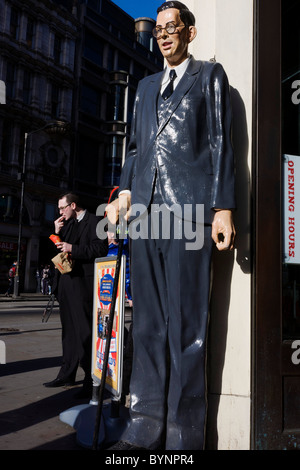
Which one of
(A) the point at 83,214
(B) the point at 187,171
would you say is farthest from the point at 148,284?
(A) the point at 83,214

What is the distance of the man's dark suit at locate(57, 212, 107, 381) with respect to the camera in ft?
14.2

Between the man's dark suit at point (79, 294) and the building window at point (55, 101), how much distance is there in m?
28.4

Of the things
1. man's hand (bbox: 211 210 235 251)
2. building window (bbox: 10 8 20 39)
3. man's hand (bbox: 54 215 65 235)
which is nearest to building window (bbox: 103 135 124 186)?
building window (bbox: 10 8 20 39)

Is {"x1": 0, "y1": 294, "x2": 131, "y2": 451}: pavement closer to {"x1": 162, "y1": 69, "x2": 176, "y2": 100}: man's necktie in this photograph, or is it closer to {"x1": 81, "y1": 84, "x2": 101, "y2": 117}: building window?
{"x1": 162, "y1": 69, "x2": 176, "y2": 100}: man's necktie

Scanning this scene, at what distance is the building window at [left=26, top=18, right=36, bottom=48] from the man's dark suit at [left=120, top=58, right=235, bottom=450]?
30.2 metres

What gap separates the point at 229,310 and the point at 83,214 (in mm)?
2541

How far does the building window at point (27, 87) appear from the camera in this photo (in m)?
29.6

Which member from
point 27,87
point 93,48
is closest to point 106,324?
point 27,87

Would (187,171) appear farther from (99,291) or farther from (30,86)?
(30,86)

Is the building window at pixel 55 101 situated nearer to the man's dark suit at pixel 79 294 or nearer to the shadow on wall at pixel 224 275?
the man's dark suit at pixel 79 294

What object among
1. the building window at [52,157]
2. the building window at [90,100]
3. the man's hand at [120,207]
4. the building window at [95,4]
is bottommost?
the man's hand at [120,207]

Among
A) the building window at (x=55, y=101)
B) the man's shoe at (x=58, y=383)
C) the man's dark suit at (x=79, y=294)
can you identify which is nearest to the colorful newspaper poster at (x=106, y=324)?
the man's dark suit at (x=79, y=294)

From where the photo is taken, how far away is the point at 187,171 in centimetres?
255
